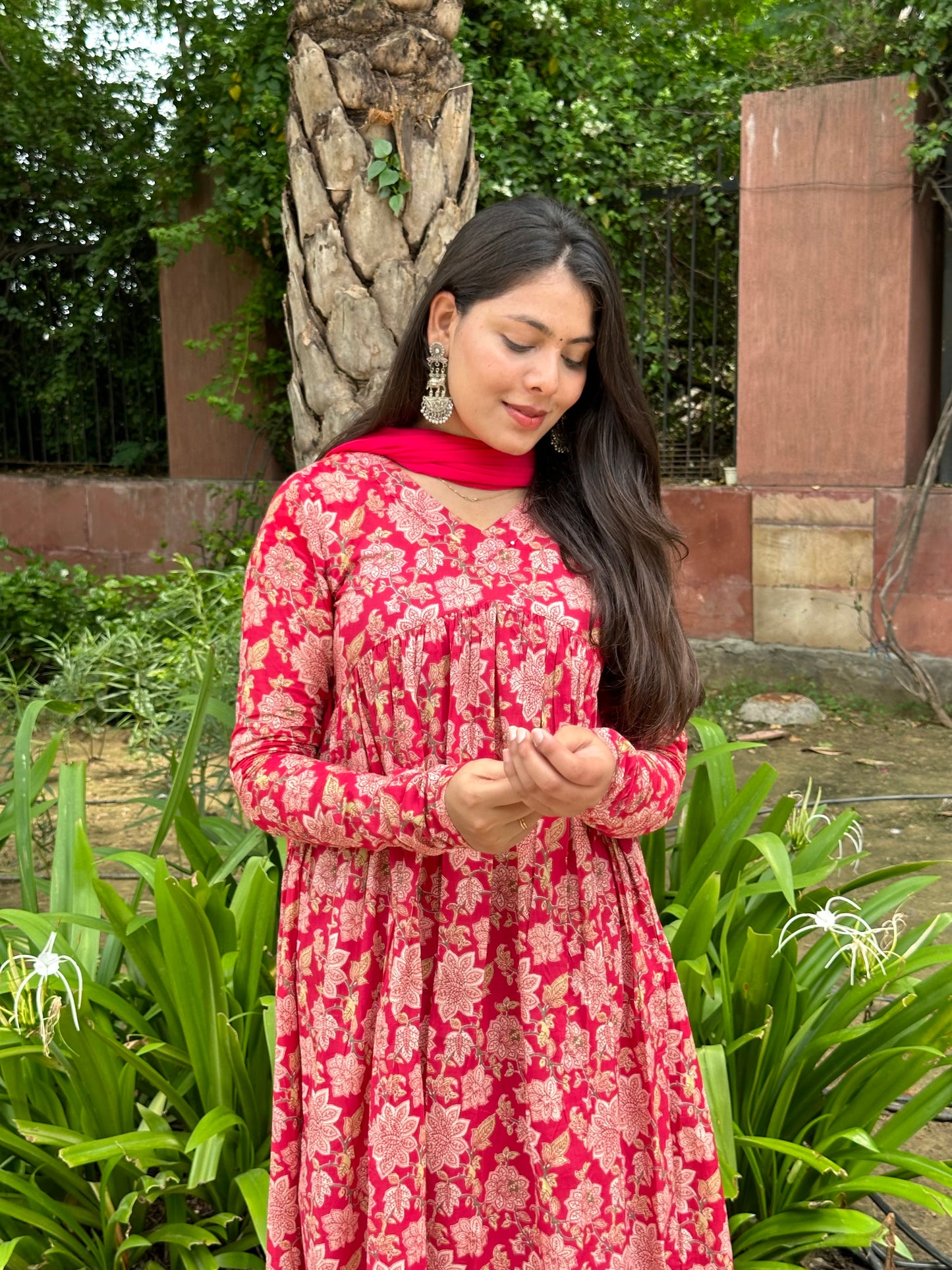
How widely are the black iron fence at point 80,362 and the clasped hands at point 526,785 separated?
23.7 feet

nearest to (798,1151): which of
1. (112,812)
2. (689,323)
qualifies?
(112,812)

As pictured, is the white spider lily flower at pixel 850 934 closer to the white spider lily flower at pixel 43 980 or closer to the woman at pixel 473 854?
the woman at pixel 473 854

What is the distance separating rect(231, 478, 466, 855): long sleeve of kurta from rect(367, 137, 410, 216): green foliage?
1.36 meters

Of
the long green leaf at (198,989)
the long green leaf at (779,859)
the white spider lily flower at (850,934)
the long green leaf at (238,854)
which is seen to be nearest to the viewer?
the long green leaf at (198,989)

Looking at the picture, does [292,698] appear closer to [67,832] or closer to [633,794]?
[633,794]

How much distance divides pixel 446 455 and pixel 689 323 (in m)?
5.52

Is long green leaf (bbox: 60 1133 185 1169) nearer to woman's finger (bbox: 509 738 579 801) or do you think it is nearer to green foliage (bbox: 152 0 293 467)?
woman's finger (bbox: 509 738 579 801)

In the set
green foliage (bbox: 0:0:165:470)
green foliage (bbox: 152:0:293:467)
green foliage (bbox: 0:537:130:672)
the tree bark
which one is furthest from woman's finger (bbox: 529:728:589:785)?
green foliage (bbox: 0:0:165:470)

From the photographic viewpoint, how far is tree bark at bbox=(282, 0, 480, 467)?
108 inches

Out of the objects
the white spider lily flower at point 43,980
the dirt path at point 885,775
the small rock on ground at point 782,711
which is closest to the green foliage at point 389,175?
the white spider lily flower at point 43,980

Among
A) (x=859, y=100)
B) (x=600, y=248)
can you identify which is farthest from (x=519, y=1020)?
(x=859, y=100)

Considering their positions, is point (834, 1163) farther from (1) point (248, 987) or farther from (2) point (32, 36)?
(2) point (32, 36)

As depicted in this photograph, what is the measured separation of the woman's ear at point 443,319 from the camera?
5.46ft

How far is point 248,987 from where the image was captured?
2115 mm
